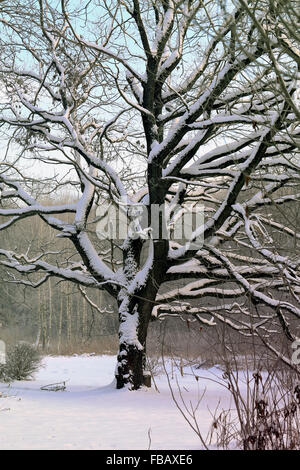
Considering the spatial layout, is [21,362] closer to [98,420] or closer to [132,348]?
[132,348]

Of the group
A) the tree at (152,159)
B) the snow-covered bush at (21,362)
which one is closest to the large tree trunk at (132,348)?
the tree at (152,159)

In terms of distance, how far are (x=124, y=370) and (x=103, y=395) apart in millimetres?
627

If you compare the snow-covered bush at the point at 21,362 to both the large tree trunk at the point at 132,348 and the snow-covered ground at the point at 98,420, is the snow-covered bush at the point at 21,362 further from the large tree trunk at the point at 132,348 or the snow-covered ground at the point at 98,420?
the large tree trunk at the point at 132,348

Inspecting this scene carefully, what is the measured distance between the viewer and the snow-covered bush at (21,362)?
14.5m

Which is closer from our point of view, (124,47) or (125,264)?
(124,47)

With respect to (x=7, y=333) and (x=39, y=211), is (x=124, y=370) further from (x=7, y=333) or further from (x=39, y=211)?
(x=7, y=333)

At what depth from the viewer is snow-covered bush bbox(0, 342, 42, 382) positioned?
14.5 m

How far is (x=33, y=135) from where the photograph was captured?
12.3 m

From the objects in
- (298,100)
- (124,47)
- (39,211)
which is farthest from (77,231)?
(298,100)

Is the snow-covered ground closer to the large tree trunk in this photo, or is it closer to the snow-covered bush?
the large tree trunk

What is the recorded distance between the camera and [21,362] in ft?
48.0

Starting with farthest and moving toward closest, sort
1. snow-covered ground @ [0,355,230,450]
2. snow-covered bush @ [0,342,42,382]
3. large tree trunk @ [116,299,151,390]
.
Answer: snow-covered bush @ [0,342,42,382], large tree trunk @ [116,299,151,390], snow-covered ground @ [0,355,230,450]

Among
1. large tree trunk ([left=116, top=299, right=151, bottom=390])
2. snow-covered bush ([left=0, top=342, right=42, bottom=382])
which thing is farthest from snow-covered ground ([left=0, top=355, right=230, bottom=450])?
snow-covered bush ([left=0, top=342, right=42, bottom=382])

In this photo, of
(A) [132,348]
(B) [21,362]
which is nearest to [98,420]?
(A) [132,348]
